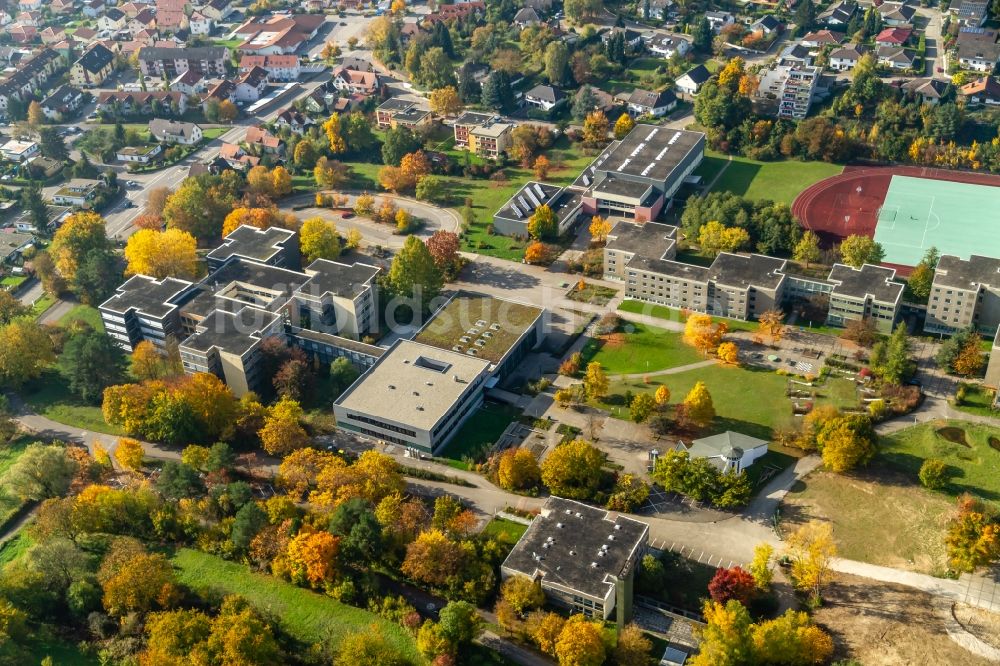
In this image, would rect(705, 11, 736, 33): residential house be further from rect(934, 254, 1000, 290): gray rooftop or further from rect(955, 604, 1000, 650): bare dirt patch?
rect(955, 604, 1000, 650): bare dirt patch

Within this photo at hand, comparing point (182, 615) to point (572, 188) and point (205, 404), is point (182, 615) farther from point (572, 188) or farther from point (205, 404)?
point (572, 188)

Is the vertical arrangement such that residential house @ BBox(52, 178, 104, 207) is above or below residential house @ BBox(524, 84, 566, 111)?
below

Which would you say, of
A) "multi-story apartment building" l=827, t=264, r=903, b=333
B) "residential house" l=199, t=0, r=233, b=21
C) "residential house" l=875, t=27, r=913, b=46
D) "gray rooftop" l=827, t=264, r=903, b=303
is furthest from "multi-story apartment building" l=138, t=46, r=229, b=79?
"multi-story apartment building" l=827, t=264, r=903, b=333

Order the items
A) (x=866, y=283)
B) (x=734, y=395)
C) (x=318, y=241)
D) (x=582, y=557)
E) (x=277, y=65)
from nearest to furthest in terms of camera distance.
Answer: (x=582, y=557) < (x=734, y=395) < (x=866, y=283) < (x=318, y=241) < (x=277, y=65)

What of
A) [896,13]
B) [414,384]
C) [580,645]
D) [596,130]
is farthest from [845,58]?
[580,645]

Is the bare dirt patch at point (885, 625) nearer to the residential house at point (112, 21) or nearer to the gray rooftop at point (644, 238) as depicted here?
the gray rooftop at point (644, 238)

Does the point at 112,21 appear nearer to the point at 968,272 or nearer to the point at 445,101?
the point at 445,101
